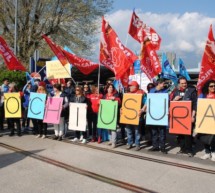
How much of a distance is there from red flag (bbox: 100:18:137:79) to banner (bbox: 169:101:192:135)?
197 centimetres

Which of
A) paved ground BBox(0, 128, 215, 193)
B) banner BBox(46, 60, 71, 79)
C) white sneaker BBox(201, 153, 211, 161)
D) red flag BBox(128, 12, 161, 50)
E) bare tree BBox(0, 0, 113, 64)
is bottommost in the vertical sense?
paved ground BBox(0, 128, 215, 193)

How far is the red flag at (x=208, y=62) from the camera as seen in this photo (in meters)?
8.20

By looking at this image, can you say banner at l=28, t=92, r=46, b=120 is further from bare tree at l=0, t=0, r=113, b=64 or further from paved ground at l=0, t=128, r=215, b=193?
bare tree at l=0, t=0, r=113, b=64

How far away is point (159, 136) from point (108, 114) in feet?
4.94

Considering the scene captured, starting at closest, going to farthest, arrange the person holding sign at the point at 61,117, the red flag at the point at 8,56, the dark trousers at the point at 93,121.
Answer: the dark trousers at the point at 93,121
the person holding sign at the point at 61,117
the red flag at the point at 8,56

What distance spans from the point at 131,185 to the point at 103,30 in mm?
5447

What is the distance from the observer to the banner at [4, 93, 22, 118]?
1053 centimetres

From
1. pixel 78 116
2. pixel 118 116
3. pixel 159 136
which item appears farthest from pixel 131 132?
pixel 78 116

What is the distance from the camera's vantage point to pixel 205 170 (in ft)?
22.1

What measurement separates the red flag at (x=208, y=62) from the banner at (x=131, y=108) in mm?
1566

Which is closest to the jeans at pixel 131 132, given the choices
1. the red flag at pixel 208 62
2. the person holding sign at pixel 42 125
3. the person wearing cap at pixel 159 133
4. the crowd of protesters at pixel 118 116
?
the crowd of protesters at pixel 118 116

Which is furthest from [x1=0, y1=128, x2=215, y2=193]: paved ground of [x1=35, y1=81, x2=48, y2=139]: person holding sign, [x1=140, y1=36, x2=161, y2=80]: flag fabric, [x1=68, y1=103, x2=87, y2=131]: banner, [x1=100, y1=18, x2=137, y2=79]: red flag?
[x1=140, y1=36, x2=161, y2=80]: flag fabric

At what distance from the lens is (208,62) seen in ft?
27.1

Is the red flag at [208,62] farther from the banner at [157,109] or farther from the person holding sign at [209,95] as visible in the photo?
the banner at [157,109]
